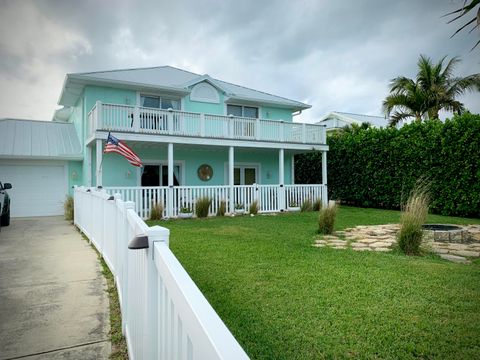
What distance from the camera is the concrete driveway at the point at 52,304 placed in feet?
9.40

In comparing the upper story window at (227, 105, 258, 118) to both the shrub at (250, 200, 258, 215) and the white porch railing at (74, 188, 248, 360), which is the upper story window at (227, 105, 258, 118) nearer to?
the shrub at (250, 200, 258, 215)

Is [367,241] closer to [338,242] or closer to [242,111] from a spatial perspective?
[338,242]

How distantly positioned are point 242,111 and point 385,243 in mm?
11762

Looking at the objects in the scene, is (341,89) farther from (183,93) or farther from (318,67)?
(183,93)


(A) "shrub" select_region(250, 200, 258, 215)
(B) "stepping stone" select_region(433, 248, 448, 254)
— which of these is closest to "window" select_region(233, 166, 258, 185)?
(A) "shrub" select_region(250, 200, 258, 215)

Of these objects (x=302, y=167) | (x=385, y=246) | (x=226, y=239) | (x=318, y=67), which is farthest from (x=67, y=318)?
(x=302, y=167)

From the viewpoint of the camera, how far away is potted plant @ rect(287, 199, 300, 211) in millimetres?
14461

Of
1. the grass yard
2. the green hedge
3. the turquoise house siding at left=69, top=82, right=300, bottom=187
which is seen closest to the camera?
the grass yard

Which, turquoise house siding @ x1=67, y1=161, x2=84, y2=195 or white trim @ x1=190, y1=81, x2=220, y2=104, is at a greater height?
white trim @ x1=190, y1=81, x2=220, y2=104

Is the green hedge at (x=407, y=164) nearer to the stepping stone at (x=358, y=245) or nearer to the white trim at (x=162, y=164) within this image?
the stepping stone at (x=358, y=245)

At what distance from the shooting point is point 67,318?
3439 mm

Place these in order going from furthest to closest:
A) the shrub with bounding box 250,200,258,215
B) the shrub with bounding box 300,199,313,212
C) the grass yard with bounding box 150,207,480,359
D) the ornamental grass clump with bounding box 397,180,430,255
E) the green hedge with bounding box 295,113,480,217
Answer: the shrub with bounding box 300,199,313,212 < the shrub with bounding box 250,200,258,215 < the green hedge with bounding box 295,113,480,217 < the ornamental grass clump with bounding box 397,180,430,255 < the grass yard with bounding box 150,207,480,359

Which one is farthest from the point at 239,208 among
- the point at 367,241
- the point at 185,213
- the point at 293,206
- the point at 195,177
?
the point at 367,241

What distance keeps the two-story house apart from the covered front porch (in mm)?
41
